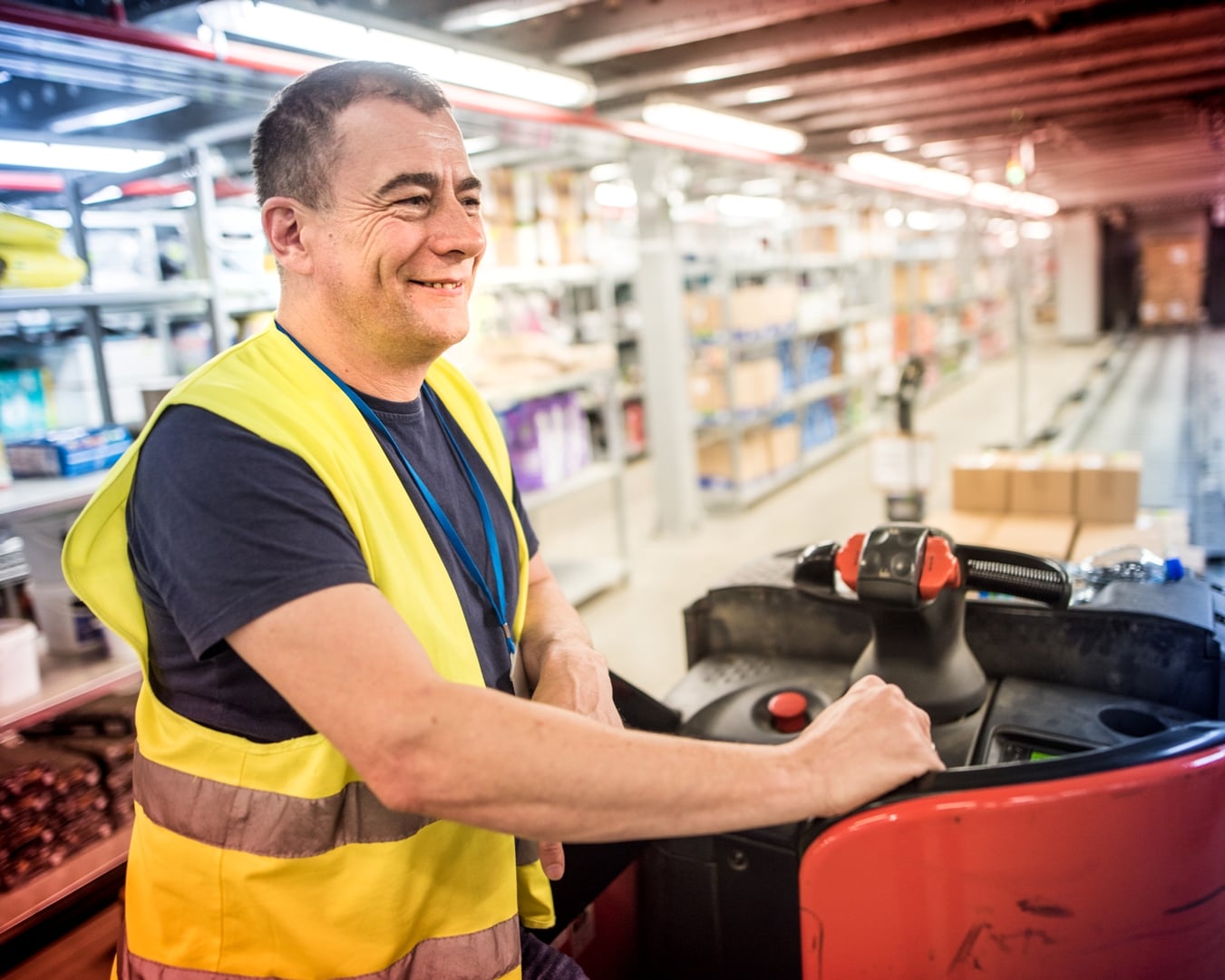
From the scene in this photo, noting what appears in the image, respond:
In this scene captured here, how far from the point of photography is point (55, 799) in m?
2.40

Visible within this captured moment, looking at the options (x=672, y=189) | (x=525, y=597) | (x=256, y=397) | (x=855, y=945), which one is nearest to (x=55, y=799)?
(x=525, y=597)

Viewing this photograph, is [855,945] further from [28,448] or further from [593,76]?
[593,76]

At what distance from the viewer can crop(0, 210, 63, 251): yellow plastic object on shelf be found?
248 centimetres

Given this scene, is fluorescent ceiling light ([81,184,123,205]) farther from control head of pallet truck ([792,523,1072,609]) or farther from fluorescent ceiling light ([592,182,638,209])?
fluorescent ceiling light ([592,182,638,209])

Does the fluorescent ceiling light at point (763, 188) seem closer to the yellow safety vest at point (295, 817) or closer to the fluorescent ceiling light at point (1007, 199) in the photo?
the fluorescent ceiling light at point (1007, 199)

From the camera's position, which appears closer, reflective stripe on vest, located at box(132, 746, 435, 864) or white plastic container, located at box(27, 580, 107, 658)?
reflective stripe on vest, located at box(132, 746, 435, 864)

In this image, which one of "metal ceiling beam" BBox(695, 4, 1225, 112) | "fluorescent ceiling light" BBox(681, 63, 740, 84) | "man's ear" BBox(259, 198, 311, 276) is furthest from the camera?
"fluorescent ceiling light" BBox(681, 63, 740, 84)

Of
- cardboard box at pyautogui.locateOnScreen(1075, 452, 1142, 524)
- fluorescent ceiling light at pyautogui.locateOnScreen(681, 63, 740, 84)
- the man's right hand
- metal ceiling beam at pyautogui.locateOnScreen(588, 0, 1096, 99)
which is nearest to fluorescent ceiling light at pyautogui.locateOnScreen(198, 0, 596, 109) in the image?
metal ceiling beam at pyautogui.locateOnScreen(588, 0, 1096, 99)

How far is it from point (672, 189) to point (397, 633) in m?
5.77

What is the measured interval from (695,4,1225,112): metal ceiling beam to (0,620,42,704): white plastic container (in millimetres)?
4289

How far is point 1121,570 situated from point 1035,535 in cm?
193

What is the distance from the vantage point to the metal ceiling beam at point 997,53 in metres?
4.09

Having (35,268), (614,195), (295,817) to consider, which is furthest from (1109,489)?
(614,195)

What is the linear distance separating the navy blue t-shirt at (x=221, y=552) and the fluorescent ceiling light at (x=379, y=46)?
1.50 meters
